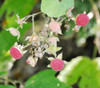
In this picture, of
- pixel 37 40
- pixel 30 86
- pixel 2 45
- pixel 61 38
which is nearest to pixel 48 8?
pixel 37 40

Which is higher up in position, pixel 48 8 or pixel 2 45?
pixel 48 8

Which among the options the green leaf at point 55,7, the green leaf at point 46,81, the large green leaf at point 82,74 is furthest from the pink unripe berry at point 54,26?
the large green leaf at point 82,74

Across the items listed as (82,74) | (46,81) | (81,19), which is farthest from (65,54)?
(81,19)

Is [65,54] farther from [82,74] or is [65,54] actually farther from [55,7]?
[55,7]

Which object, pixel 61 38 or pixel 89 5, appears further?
pixel 61 38

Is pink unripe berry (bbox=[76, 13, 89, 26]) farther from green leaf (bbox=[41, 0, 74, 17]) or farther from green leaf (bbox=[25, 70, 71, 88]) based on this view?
green leaf (bbox=[25, 70, 71, 88])

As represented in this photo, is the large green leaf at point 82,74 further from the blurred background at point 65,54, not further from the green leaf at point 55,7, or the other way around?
the green leaf at point 55,7

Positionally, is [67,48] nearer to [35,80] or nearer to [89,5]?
[89,5]

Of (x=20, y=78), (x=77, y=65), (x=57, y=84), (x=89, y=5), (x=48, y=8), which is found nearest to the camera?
(x=48, y=8)

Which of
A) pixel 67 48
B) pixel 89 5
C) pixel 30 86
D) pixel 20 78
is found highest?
pixel 89 5

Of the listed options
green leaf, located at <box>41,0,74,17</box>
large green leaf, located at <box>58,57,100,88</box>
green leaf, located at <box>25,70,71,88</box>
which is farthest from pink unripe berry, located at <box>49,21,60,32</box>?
large green leaf, located at <box>58,57,100,88</box>
